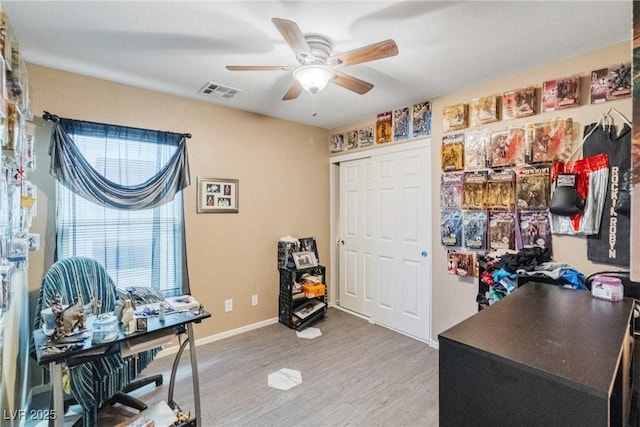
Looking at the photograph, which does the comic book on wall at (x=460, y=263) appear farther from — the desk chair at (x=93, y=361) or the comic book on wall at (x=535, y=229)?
the desk chair at (x=93, y=361)

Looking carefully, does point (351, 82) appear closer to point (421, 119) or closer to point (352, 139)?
point (421, 119)

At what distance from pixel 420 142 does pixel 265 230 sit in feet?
6.50

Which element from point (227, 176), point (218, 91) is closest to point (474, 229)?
point (227, 176)

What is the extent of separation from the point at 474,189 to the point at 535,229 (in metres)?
0.57

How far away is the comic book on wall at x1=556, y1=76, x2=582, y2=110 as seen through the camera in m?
2.19

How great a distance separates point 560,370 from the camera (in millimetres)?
858

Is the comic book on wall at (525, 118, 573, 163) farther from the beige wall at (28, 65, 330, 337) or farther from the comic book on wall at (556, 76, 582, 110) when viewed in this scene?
the beige wall at (28, 65, 330, 337)

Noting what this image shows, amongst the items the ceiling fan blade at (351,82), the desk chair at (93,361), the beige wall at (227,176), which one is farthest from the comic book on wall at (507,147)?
the desk chair at (93,361)

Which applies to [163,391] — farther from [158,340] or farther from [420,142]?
[420,142]

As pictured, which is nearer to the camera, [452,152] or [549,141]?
[549,141]

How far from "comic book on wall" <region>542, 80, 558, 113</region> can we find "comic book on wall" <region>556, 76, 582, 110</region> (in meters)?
0.02

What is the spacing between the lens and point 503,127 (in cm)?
258

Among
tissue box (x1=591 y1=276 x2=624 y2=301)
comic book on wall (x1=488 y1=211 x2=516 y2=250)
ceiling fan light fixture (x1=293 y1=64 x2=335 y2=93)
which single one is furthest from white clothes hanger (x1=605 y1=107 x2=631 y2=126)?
ceiling fan light fixture (x1=293 y1=64 x2=335 y2=93)

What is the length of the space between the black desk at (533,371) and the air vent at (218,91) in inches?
103
